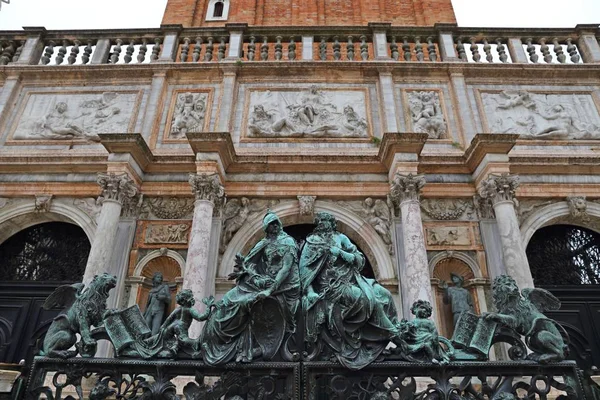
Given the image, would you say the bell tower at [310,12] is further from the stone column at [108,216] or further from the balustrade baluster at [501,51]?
the stone column at [108,216]

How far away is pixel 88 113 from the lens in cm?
1057

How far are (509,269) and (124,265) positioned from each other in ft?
23.4

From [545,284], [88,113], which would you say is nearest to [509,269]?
[545,284]

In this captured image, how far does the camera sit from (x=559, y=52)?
11203mm

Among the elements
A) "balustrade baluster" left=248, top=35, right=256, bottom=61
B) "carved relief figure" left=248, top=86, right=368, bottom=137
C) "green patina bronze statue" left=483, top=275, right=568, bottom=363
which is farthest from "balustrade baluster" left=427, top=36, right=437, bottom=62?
"green patina bronze statue" left=483, top=275, right=568, bottom=363

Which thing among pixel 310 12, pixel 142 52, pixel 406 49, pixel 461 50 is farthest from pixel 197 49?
pixel 310 12

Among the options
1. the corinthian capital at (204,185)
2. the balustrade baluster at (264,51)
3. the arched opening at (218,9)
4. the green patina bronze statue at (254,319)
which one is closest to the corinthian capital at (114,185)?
the corinthian capital at (204,185)

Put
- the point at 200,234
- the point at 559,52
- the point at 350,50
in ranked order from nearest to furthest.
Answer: the point at 200,234 → the point at 559,52 → the point at 350,50

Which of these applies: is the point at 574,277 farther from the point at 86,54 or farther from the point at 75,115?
the point at 86,54

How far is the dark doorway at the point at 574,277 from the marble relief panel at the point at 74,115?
9465mm

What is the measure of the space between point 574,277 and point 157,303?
8.25 metres

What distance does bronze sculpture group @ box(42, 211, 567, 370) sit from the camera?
13.5 feet

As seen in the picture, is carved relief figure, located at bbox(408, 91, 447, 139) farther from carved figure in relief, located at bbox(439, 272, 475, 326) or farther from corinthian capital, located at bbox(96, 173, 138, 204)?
corinthian capital, located at bbox(96, 173, 138, 204)

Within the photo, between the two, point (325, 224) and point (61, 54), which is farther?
point (61, 54)
